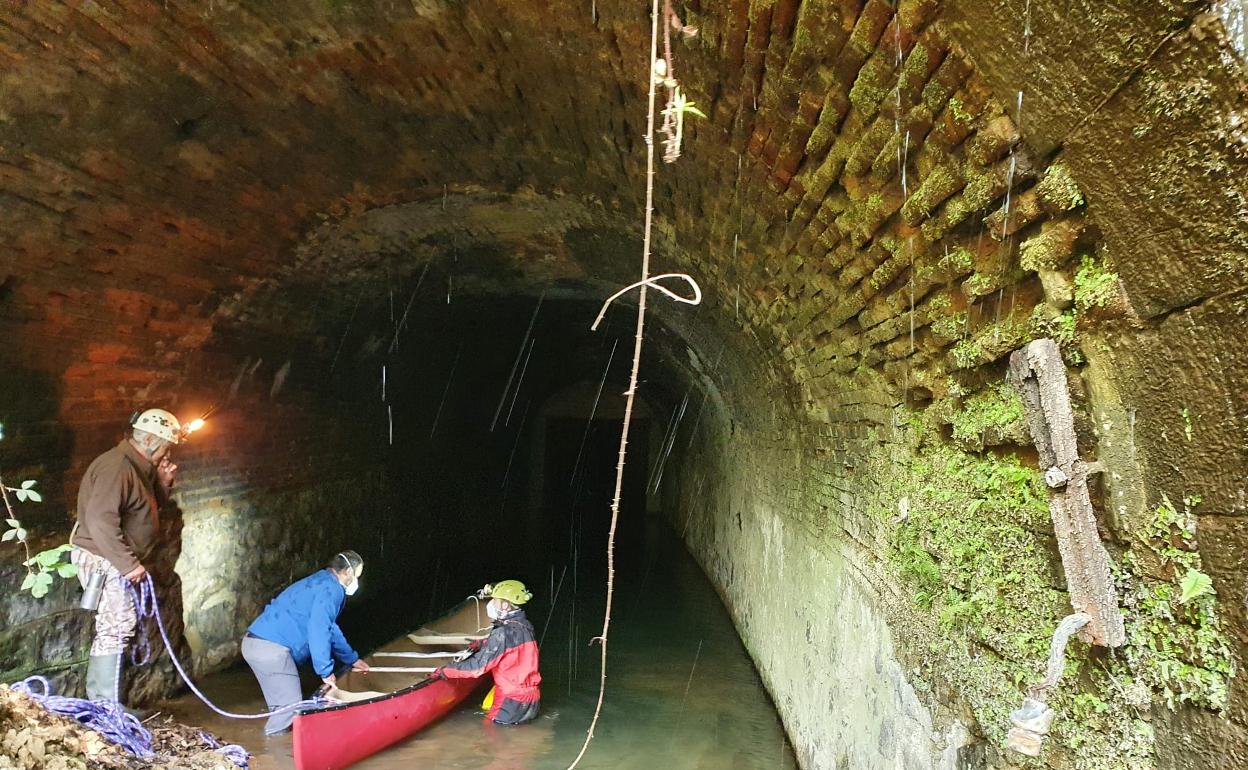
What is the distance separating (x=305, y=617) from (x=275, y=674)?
0.47 metres

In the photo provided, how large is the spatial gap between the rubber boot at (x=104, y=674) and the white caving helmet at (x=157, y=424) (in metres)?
1.51

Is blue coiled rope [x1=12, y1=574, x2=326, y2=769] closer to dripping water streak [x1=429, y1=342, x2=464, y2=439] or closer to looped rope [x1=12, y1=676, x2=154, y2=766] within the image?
looped rope [x1=12, y1=676, x2=154, y2=766]

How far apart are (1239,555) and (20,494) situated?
506 centimetres

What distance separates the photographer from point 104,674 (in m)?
5.05

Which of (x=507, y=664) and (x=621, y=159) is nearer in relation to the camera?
(x=621, y=159)

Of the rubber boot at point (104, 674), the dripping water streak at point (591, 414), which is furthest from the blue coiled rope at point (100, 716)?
the dripping water streak at point (591, 414)

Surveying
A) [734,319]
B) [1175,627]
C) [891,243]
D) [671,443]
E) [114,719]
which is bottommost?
[114,719]

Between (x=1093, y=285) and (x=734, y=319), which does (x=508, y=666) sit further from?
(x=1093, y=285)

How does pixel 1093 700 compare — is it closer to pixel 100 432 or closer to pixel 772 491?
pixel 772 491

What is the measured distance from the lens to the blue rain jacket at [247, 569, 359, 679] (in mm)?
5340

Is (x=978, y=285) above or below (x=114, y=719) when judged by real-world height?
above

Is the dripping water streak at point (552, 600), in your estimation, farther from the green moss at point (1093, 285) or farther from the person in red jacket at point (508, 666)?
the green moss at point (1093, 285)

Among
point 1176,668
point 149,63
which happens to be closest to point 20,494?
point 149,63

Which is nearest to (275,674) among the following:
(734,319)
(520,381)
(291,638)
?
(291,638)
